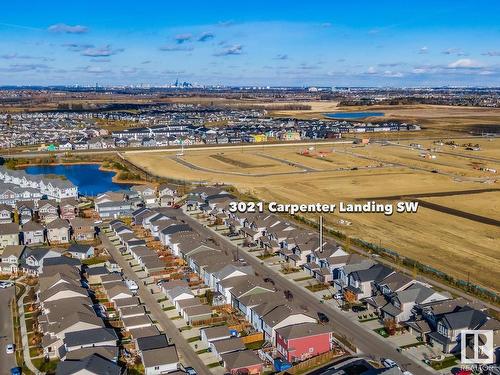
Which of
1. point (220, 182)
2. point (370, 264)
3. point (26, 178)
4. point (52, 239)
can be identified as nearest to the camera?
point (370, 264)

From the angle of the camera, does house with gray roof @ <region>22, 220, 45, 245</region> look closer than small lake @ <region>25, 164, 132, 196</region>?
Yes

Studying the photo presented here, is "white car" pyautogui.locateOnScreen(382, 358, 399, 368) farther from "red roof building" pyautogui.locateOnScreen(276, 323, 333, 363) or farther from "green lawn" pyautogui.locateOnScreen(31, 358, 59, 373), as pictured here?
"green lawn" pyautogui.locateOnScreen(31, 358, 59, 373)

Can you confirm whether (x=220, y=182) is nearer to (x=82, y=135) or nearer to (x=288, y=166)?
(x=288, y=166)


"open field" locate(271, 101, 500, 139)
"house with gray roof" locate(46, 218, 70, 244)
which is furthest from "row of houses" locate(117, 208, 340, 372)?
"open field" locate(271, 101, 500, 139)

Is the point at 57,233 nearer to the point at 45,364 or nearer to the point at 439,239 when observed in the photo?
the point at 45,364

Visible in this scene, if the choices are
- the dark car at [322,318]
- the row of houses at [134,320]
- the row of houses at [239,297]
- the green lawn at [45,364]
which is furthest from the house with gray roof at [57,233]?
the dark car at [322,318]

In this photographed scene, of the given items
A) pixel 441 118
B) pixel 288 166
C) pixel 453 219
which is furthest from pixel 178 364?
pixel 441 118

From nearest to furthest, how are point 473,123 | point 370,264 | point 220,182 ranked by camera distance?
point 370,264 < point 220,182 < point 473,123

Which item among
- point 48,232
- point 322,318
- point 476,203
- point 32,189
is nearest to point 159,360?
point 322,318
